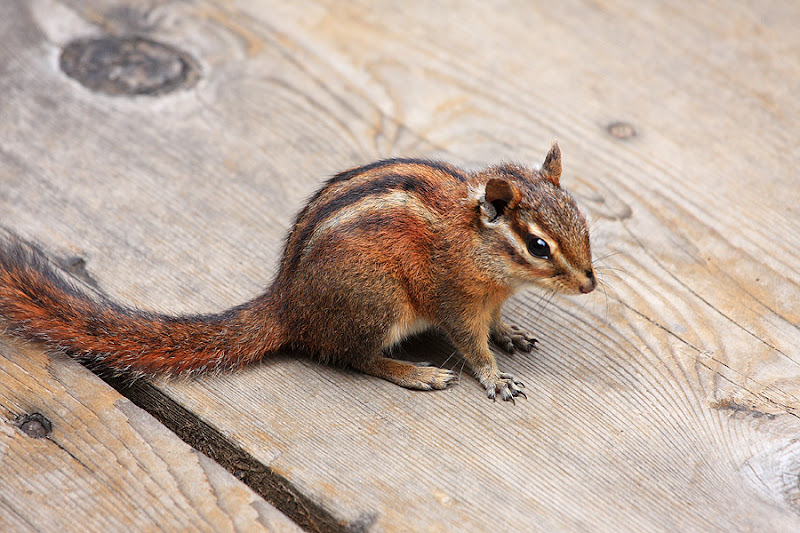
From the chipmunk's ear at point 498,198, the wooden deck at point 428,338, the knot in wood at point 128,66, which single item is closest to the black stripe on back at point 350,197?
the chipmunk's ear at point 498,198

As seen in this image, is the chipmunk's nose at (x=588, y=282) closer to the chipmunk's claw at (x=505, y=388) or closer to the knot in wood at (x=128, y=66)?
the chipmunk's claw at (x=505, y=388)

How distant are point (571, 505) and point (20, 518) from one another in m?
1.32

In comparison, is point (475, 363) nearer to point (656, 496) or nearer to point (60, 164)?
point (656, 496)

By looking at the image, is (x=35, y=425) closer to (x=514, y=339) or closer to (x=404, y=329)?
(x=404, y=329)

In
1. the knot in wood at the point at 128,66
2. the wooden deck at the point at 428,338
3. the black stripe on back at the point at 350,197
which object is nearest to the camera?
the wooden deck at the point at 428,338

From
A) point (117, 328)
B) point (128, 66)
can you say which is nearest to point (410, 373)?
point (117, 328)

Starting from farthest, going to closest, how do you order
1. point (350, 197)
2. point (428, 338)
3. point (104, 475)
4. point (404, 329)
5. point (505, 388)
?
point (428, 338) → point (404, 329) → point (350, 197) → point (505, 388) → point (104, 475)

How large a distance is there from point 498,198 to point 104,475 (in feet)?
4.22

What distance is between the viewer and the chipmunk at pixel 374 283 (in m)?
2.43

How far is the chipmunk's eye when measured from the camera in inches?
96.1

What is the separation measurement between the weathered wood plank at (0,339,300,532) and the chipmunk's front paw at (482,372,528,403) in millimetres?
720

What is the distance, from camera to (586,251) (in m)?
2.43

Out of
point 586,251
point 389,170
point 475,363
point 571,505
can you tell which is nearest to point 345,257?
point 389,170

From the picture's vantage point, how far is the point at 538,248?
246cm
